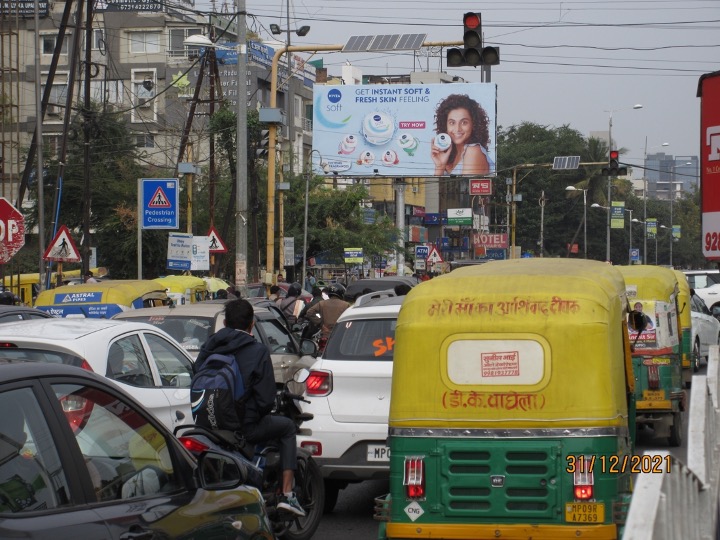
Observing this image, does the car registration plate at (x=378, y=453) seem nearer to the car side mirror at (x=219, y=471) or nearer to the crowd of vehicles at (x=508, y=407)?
the crowd of vehicles at (x=508, y=407)

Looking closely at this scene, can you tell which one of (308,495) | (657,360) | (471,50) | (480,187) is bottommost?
(308,495)

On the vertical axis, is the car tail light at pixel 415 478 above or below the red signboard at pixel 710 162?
below

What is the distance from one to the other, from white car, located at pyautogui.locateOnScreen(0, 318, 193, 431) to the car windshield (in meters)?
2.22

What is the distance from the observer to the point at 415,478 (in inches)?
255

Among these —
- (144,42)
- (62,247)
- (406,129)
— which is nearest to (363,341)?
(62,247)

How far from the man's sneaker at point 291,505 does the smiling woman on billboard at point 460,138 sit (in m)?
50.6

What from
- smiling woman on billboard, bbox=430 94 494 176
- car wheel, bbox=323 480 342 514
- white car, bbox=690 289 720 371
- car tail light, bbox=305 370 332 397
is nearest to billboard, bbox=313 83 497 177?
smiling woman on billboard, bbox=430 94 494 176

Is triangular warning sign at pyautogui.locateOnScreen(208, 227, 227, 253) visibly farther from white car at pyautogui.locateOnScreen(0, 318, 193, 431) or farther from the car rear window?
the car rear window

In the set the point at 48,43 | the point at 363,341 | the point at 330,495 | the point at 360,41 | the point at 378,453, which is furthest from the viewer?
the point at 48,43

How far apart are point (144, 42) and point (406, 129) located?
1949 centimetres

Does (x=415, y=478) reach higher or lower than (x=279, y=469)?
higher

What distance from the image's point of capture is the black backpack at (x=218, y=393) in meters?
7.61

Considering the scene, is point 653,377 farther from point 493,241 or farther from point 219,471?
point 493,241

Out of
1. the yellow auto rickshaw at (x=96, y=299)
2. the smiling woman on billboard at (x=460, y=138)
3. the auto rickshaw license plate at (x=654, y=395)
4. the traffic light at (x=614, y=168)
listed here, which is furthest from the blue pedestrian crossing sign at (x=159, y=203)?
the smiling woman on billboard at (x=460, y=138)
